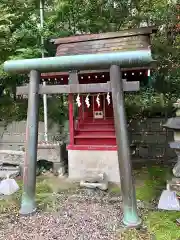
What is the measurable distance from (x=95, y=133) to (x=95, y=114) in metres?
0.61

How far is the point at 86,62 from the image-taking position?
5.64 meters

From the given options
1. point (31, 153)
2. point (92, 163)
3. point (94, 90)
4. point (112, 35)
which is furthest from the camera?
point (92, 163)

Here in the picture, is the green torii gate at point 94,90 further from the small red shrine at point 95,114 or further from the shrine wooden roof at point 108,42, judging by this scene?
the shrine wooden roof at point 108,42

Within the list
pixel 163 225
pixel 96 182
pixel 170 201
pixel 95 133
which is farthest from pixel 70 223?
pixel 95 133

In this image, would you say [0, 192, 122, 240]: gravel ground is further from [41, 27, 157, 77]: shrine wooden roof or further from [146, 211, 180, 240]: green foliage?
[41, 27, 157, 77]: shrine wooden roof

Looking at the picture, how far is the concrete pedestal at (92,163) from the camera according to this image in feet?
27.1

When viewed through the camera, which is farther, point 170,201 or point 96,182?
point 96,182

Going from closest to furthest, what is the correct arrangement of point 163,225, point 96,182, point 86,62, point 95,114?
point 163,225 < point 86,62 < point 96,182 < point 95,114

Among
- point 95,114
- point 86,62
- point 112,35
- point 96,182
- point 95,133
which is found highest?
point 112,35

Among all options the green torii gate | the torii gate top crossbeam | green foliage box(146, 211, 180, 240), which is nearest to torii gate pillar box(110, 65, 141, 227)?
the green torii gate

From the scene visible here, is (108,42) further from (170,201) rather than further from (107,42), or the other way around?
(170,201)

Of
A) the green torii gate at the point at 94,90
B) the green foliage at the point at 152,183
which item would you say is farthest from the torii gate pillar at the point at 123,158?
the green foliage at the point at 152,183

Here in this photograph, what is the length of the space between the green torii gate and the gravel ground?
32 cm

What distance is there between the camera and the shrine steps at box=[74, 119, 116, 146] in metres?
8.61
